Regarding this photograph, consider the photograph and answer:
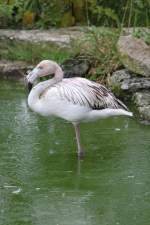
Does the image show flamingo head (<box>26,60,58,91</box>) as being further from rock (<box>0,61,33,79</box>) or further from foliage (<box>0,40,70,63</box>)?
rock (<box>0,61,33,79</box>)

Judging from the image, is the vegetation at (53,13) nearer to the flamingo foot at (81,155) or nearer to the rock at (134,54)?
the rock at (134,54)

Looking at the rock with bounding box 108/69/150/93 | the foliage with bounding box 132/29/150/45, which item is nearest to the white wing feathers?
the rock with bounding box 108/69/150/93

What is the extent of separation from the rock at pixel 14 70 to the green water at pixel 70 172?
5.73 ft

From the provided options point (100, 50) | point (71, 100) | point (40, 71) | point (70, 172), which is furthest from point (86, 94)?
point (100, 50)

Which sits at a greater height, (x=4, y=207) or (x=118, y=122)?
(x=4, y=207)

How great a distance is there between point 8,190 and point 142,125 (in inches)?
93.3

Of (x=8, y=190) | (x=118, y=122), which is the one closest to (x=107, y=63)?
(x=118, y=122)

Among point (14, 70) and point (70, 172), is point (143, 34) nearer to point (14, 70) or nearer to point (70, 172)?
point (14, 70)

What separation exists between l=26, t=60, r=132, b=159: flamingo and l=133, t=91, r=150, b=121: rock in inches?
43.4

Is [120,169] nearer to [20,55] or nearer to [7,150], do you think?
[7,150]

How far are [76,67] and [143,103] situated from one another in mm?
→ 1657

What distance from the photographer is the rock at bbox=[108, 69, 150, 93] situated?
8604 millimetres

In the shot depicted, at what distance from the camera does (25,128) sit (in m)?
7.73

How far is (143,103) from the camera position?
26.7 ft
